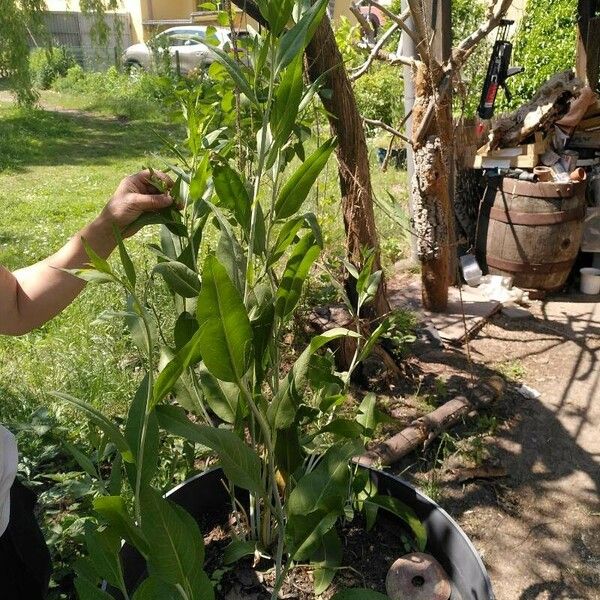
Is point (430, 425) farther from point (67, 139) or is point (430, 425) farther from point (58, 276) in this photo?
point (67, 139)

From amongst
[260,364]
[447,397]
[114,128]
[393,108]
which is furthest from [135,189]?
[114,128]

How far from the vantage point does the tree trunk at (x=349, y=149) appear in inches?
102

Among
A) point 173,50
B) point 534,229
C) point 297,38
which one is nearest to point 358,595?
point 297,38

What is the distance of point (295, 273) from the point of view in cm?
131

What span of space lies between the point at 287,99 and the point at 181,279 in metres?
0.39

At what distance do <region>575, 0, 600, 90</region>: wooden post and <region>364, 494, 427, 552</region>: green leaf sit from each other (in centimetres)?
511

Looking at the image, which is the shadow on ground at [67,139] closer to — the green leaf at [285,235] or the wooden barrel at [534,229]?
the wooden barrel at [534,229]

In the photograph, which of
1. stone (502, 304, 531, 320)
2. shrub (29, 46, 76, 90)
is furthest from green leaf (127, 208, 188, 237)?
shrub (29, 46, 76, 90)

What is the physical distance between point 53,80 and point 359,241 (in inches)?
595

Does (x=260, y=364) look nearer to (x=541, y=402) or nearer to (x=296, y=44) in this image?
(x=296, y=44)

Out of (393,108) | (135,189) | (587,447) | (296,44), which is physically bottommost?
(587,447)

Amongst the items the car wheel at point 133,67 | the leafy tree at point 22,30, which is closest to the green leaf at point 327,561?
the leafy tree at point 22,30

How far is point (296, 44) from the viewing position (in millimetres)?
1168

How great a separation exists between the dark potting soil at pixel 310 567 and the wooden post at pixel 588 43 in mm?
5089
